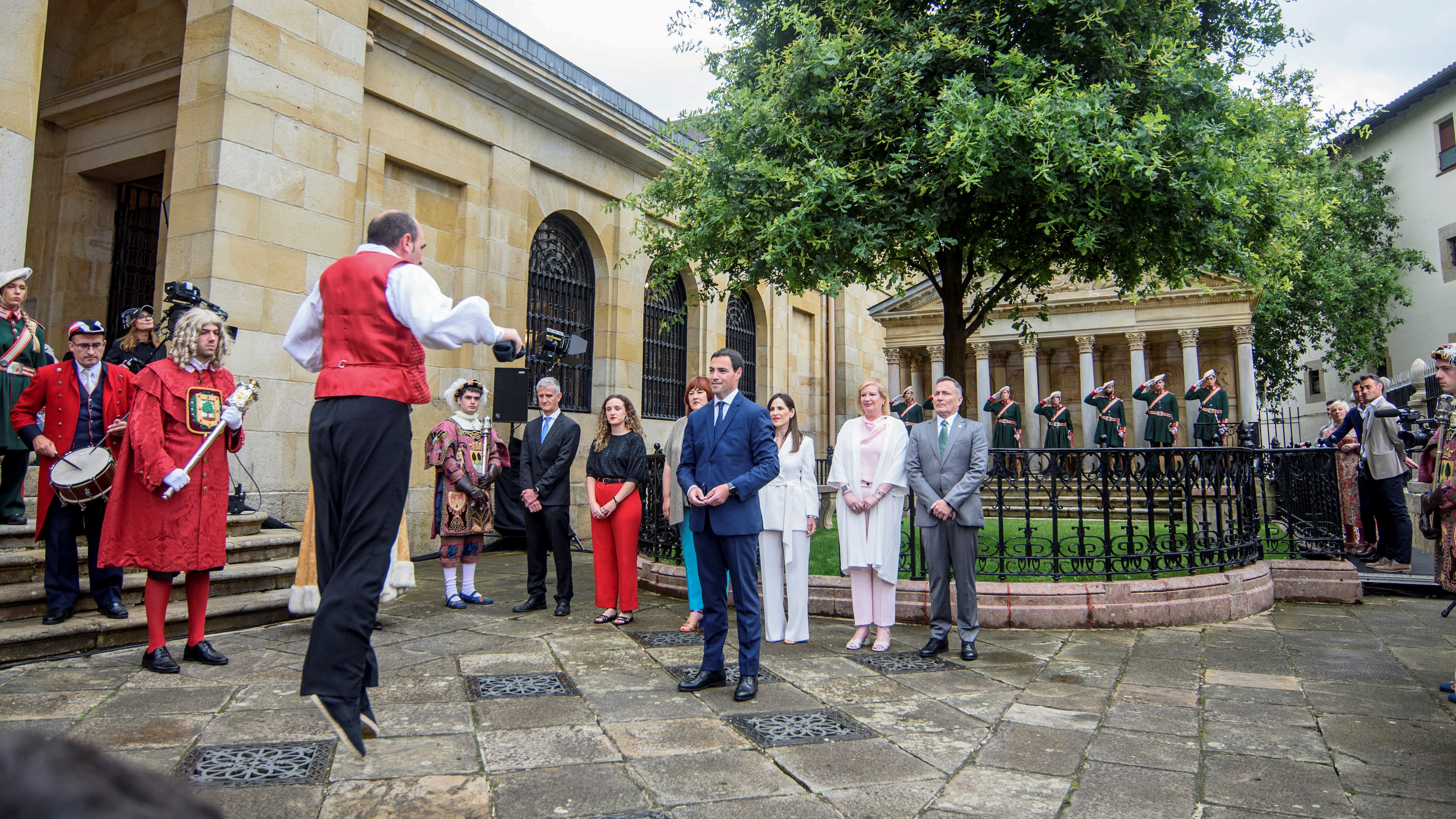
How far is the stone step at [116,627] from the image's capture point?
5.09 m

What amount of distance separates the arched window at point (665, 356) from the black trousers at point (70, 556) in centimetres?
1122

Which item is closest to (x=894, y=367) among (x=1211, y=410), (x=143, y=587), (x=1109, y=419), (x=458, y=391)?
(x=1109, y=419)

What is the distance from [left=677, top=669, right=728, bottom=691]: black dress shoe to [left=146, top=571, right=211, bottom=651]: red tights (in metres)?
3.00

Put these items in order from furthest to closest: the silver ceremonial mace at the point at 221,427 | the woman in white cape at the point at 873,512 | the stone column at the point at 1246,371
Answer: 1. the stone column at the point at 1246,371
2. the woman in white cape at the point at 873,512
3. the silver ceremonial mace at the point at 221,427

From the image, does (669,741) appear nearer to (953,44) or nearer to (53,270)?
(953,44)

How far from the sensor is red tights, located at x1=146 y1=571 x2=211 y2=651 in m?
4.86

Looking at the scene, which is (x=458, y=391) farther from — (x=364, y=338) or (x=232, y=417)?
(x=364, y=338)

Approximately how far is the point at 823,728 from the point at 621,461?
3370mm

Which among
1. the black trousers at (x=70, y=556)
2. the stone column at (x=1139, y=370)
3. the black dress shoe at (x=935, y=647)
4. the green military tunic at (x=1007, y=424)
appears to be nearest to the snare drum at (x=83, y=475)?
the black trousers at (x=70, y=556)

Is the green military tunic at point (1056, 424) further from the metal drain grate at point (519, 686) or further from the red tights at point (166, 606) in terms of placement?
the red tights at point (166, 606)

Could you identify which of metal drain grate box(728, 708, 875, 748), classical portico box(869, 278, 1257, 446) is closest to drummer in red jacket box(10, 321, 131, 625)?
metal drain grate box(728, 708, 875, 748)

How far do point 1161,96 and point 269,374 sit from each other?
10.1m

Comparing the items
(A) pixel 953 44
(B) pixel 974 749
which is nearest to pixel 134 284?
(A) pixel 953 44

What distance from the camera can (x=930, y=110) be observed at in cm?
892
